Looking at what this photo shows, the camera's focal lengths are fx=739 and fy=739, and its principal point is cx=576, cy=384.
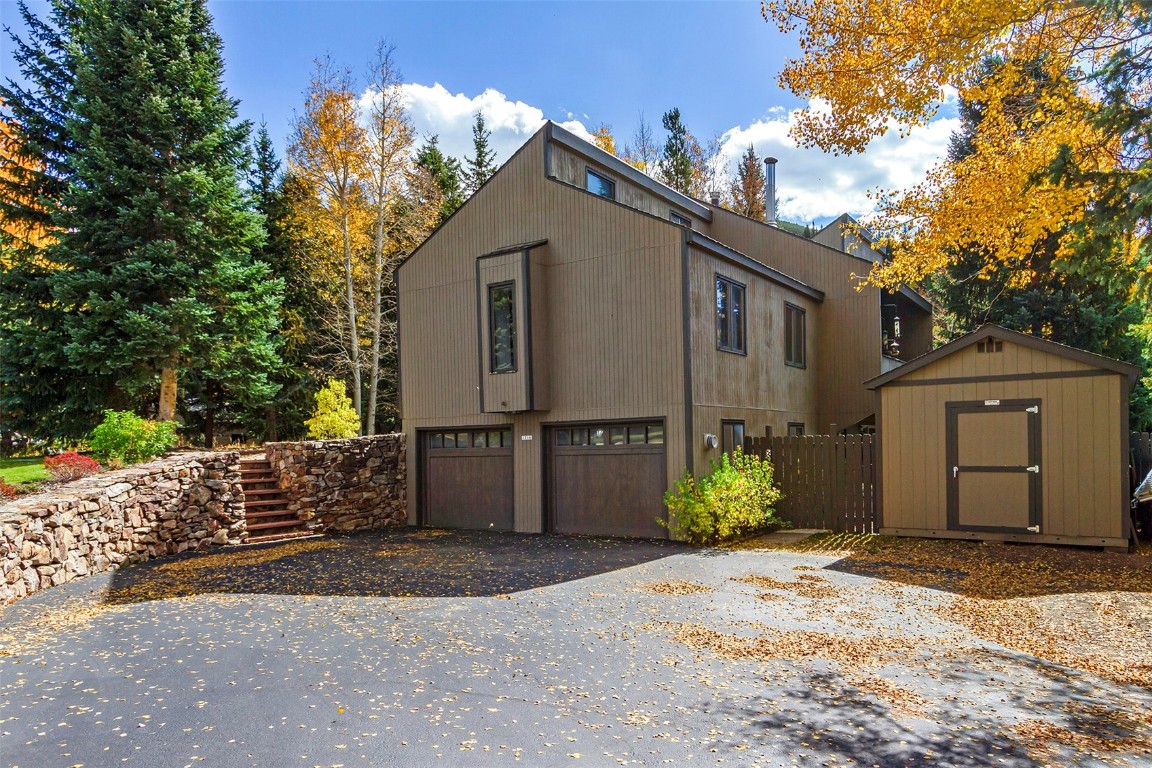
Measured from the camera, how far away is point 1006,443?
11.0 m

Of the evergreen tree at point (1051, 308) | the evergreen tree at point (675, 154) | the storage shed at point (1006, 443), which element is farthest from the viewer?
the evergreen tree at point (675, 154)

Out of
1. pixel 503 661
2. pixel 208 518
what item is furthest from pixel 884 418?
pixel 208 518

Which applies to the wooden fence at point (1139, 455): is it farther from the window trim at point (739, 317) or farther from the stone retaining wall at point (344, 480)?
the stone retaining wall at point (344, 480)

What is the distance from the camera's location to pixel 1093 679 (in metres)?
5.08

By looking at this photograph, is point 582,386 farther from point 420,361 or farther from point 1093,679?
→ point 1093,679

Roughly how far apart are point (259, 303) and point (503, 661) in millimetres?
16753

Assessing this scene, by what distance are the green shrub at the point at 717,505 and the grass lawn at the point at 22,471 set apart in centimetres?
1057

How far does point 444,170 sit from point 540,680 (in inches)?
1173

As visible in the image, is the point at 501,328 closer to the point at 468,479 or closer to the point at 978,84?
the point at 468,479

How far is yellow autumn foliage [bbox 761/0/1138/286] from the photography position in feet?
30.7

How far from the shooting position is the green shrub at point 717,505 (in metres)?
11.7

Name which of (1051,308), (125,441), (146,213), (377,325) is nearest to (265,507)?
(125,441)

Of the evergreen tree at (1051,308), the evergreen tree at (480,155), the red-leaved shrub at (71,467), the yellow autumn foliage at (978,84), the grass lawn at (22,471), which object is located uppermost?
the evergreen tree at (480,155)

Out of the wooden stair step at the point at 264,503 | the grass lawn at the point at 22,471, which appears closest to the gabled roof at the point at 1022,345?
the wooden stair step at the point at 264,503
